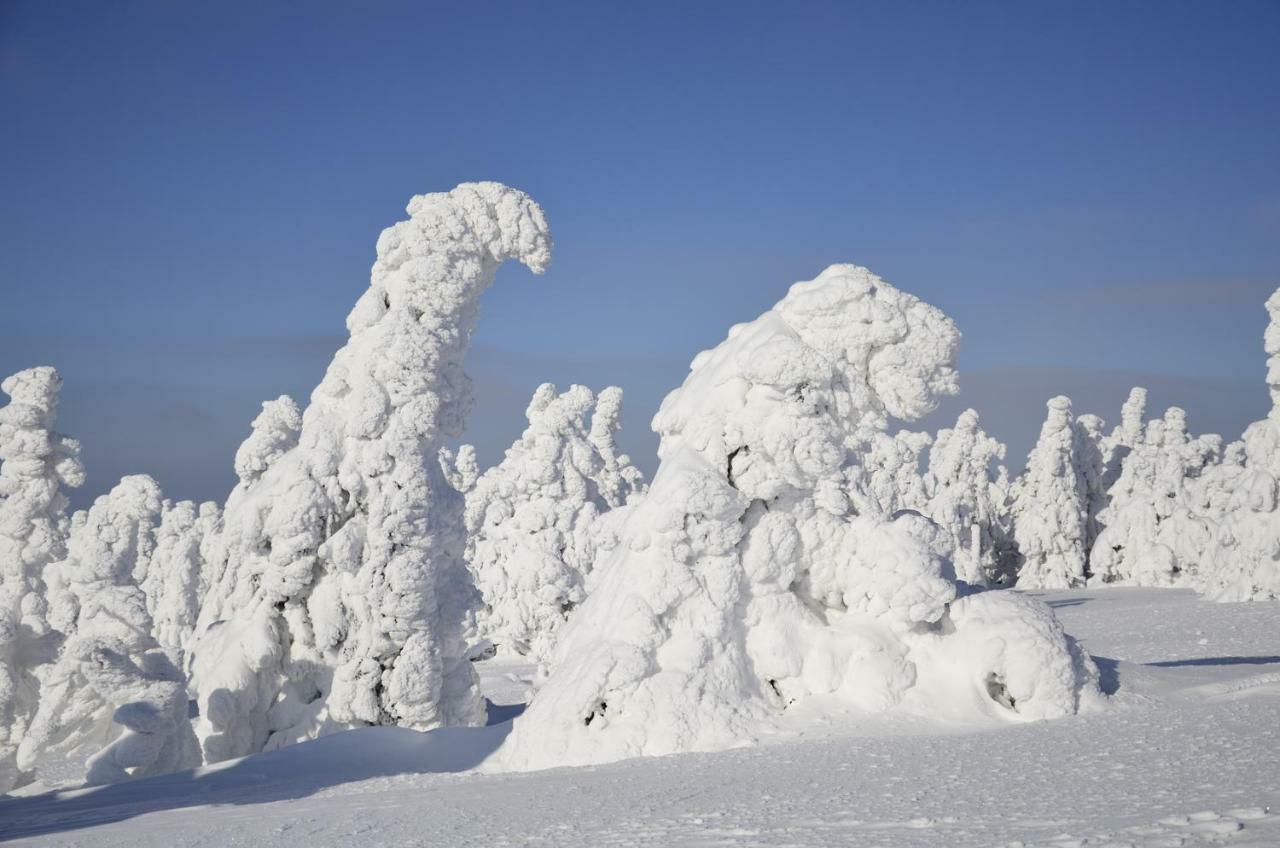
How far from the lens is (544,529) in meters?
33.8

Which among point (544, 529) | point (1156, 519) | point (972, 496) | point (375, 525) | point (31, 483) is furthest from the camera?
point (972, 496)

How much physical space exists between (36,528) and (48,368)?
2.48 meters

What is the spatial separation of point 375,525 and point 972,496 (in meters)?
43.9

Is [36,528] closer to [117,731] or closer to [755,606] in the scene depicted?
[117,731]

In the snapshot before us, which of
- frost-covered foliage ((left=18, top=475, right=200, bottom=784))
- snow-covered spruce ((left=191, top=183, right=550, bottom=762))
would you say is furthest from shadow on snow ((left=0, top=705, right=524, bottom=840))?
snow-covered spruce ((left=191, top=183, right=550, bottom=762))

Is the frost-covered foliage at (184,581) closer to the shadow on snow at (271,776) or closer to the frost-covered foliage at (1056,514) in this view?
the shadow on snow at (271,776)

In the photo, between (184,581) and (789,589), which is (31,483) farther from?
(184,581)

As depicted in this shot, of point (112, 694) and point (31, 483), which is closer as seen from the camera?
point (112, 694)

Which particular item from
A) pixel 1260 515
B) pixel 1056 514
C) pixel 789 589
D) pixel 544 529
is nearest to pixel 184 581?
pixel 544 529

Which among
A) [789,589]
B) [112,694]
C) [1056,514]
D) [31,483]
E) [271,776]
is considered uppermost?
[1056,514]

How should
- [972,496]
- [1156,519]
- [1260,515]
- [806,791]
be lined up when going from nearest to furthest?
[806,791]
[1260,515]
[1156,519]
[972,496]

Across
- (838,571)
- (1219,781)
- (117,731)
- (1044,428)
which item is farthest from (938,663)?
(1044,428)

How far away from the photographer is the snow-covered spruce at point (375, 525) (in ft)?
54.2

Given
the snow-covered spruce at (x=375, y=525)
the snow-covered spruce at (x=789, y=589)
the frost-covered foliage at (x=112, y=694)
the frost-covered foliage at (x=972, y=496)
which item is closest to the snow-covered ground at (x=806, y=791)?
the snow-covered spruce at (x=789, y=589)
